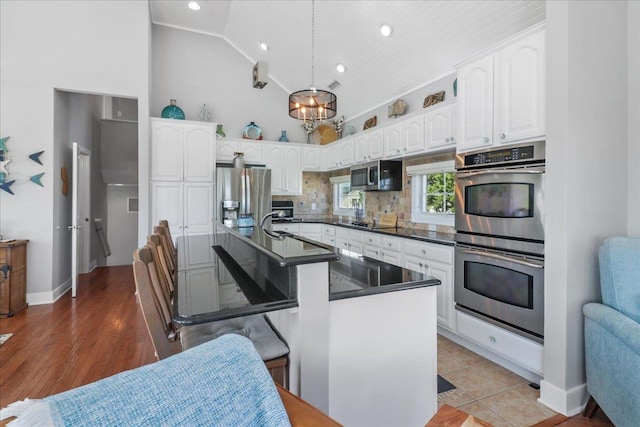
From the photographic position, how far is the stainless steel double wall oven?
2.24 meters

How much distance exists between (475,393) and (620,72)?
235 centimetres

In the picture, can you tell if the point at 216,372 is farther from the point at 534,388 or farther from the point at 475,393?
the point at 534,388

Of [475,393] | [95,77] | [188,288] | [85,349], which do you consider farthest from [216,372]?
[95,77]

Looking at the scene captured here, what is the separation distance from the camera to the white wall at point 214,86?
5.45 m

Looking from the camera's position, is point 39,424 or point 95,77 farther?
point 95,77

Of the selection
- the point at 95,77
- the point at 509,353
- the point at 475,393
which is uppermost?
the point at 95,77

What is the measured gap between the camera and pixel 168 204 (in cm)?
478

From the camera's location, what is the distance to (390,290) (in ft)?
5.15

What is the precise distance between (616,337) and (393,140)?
2923 millimetres

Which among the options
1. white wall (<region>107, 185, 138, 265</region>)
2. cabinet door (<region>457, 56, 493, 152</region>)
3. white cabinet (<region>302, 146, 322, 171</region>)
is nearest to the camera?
cabinet door (<region>457, 56, 493, 152</region>)

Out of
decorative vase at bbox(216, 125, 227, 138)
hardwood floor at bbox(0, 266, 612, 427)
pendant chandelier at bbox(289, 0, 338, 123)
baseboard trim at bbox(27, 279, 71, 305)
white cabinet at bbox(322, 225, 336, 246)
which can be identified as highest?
decorative vase at bbox(216, 125, 227, 138)

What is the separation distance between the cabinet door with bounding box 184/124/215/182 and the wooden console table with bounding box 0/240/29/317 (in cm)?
204

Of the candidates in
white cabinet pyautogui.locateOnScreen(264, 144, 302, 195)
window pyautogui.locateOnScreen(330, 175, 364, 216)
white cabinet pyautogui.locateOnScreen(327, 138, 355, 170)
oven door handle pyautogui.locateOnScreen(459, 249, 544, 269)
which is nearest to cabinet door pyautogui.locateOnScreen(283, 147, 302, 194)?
white cabinet pyautogui.locateOnScreen(264, 144, 302, 195)

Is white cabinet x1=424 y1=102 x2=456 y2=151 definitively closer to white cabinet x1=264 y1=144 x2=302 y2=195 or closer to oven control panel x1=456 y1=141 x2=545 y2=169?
oven control panel x1=456 y1=141 x2=545 y2=169
